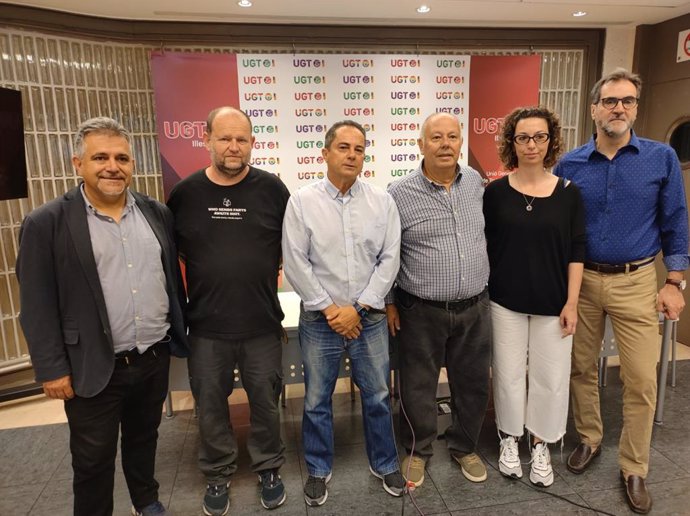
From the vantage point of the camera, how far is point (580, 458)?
2369mm

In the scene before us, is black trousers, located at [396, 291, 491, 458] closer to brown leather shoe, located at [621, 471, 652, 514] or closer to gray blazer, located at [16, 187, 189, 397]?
brown leather shoe, located at [621, 471, 652, 514]

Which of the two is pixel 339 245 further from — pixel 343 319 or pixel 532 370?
pixel 532 370

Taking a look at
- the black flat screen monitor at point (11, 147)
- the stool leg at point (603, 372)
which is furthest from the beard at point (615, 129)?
the black flat screen monitor at point (11, 147)

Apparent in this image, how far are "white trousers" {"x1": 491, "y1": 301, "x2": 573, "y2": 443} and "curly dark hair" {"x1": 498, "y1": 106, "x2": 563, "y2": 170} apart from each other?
72 centimetres

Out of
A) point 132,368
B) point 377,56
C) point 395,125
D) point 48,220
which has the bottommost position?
point 132,368

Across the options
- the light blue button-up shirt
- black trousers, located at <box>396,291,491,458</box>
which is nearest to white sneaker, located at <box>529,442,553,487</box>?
black trousers, located at <box>396,291,491,458</box>

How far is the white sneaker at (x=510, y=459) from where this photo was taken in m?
2.30

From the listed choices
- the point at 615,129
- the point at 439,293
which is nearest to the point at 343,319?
the point at 439,293

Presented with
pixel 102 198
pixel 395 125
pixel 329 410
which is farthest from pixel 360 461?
pixel 395 125

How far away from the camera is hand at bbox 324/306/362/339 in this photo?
1.97 meters

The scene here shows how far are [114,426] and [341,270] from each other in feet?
3.54

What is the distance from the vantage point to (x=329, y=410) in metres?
2.16

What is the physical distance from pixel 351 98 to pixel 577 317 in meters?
2.51

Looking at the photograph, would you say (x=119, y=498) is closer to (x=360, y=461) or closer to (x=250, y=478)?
(x=250, y=478)
